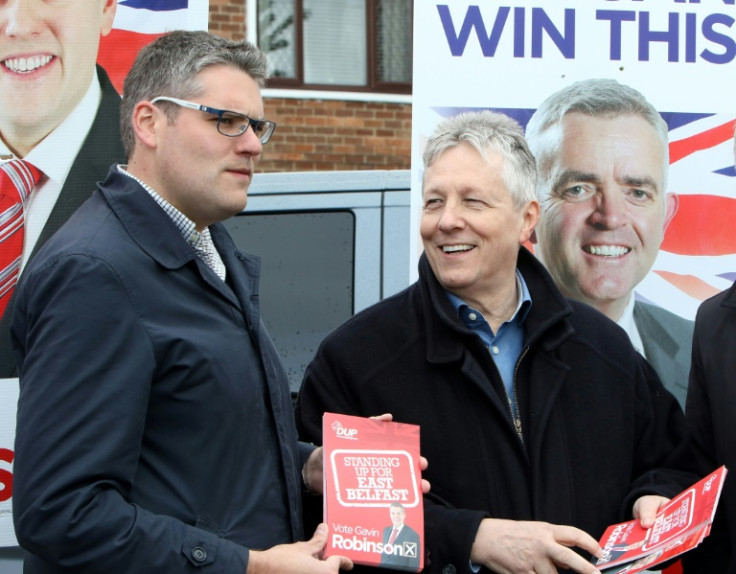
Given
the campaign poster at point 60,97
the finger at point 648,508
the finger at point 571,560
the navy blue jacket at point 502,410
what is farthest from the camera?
the campaign poster at point 60,97

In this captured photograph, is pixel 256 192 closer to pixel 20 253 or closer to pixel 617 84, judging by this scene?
pixel 20 253

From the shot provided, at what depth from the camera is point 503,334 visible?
255 centimetres

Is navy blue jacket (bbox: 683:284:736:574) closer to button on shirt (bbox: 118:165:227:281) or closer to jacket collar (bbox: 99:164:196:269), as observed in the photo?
button on shirt (bbox: 118:165:227:281)

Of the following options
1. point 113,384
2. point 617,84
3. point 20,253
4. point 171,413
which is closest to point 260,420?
point 171,413

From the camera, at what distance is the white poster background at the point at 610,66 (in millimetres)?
2990

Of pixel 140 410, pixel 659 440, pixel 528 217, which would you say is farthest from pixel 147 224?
pixel 659 440

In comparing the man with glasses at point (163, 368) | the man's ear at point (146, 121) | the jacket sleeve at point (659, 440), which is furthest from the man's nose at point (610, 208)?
the man's ear at point (146, 121)

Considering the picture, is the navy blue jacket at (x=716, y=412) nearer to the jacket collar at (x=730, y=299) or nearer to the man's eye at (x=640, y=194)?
the jacket collar at (x=730, y=299)

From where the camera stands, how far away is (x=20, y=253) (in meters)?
2.87

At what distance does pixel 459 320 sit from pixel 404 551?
60 centimetres

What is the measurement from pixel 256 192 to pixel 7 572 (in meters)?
1.32

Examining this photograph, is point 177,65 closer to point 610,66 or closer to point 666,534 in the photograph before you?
point 666,534

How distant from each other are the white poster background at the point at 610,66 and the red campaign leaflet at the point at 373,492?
845mm

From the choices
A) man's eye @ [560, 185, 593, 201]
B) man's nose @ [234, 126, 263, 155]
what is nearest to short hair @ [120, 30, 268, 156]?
man's nose @ [234, 126, 263, 155]
